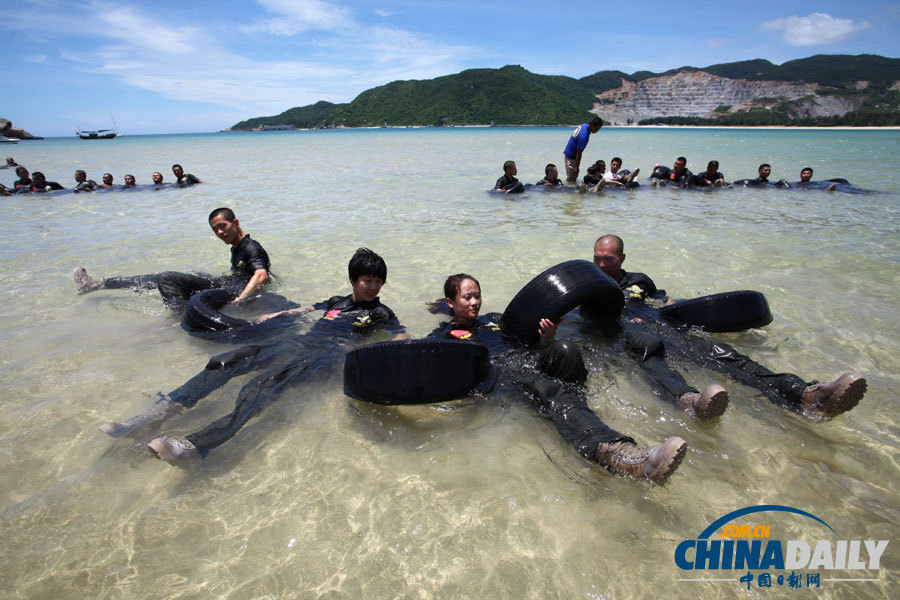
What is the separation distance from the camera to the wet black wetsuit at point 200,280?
17.8ft

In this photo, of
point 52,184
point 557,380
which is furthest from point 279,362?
point 52,184

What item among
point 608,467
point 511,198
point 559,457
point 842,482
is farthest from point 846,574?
point 511,198

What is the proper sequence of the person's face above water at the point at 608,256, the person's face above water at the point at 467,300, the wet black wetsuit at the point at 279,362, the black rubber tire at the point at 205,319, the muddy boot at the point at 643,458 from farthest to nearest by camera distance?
the person's face above water at the point at 608,256 → the black rubber tire at the point at 205,319 → the person's face above water at the point at 467,300 → the wet black wetsuit at the point at 279,362 → the muddy boot at the point at 643,458

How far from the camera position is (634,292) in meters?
4.99

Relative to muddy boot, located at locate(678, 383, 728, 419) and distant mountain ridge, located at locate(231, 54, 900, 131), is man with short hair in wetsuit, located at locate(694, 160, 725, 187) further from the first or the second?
distant mountain ridge, located at locate(231, 54, 900, 131)

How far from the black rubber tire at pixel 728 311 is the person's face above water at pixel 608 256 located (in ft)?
2.63

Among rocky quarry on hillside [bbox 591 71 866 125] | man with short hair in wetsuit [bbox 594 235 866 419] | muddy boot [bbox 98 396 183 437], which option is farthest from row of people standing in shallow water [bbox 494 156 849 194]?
rocky quarry on hillside [bbox 591 71 866 125]

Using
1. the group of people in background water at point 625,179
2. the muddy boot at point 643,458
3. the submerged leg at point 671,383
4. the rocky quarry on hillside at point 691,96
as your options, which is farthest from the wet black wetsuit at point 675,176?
the rocky quarry on hillside at point 691,96

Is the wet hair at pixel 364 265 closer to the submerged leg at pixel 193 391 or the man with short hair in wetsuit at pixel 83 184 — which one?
the submerged leg at pixel 193 391

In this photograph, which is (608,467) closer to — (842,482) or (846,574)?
(846,574)

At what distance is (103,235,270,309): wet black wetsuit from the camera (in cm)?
543

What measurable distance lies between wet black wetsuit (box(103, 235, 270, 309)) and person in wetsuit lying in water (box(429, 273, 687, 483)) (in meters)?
3.08

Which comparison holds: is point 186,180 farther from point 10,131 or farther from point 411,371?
point 10,131

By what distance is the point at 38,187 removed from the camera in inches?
642
